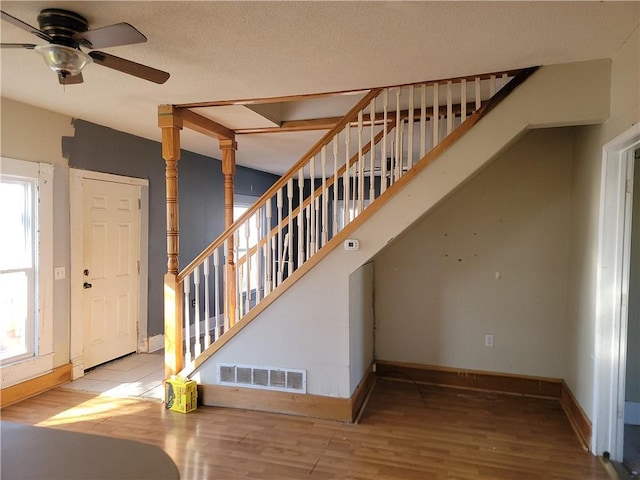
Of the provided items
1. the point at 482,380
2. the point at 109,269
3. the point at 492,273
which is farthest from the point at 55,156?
the point at 482,380

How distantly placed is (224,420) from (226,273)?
1154 millimetres

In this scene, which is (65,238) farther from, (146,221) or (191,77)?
(191,77)

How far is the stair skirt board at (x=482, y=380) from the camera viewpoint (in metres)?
3.49

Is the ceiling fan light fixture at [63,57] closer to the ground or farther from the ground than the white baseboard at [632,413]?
farther from the ground

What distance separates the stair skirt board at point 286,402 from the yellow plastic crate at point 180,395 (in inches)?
4.4

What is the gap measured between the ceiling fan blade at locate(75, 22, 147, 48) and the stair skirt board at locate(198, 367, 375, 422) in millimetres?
2532

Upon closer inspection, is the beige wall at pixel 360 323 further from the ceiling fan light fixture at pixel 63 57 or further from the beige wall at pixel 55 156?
the beige wall at pixel 55 156

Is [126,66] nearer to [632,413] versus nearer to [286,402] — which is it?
[286,402]

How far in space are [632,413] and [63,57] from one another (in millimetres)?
4134

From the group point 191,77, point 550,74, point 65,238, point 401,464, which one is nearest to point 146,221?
point 65,238

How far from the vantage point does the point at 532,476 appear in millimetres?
2410

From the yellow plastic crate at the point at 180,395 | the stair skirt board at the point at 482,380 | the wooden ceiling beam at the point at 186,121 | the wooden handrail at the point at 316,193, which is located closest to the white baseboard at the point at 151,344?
the yellow plastic crate at the point at 180,395

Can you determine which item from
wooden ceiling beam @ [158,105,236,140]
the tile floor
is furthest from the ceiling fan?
the tile floor

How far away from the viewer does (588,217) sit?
2871 mm
